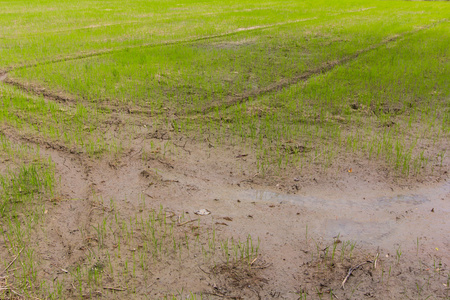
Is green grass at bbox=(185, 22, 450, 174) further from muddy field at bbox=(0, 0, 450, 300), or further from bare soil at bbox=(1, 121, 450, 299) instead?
bare soil at bbox=(1, 121, 450, 299)

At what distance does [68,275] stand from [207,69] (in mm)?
4958

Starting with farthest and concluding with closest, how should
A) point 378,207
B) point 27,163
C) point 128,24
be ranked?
1. point 128,24
2. point 27,163
3. point 378,207

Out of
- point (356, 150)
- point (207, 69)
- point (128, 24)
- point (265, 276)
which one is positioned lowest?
point (265, 276)

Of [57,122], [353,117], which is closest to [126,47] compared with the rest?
[57,122]

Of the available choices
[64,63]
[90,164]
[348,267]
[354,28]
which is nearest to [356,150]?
[348,267]

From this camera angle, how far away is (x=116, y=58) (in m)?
7.54

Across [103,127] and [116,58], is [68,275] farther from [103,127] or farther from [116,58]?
[116,58]

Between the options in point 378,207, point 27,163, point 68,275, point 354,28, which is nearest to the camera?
point 68,275

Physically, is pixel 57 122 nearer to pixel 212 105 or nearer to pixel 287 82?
pixel 212 105

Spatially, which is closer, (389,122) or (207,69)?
(389,122)

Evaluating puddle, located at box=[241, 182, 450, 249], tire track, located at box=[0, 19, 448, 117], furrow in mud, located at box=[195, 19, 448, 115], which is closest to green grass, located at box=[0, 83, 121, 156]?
tire track, located at box=[0, 19, 448, 117]

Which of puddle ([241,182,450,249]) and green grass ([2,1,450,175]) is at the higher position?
green grass ([2,1,450,175])

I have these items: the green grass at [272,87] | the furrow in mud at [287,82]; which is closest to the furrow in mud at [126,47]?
the green grass at [272,87]

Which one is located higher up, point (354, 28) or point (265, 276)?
point (354, 28)
